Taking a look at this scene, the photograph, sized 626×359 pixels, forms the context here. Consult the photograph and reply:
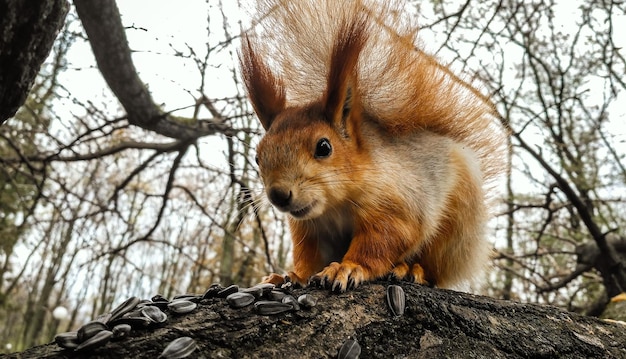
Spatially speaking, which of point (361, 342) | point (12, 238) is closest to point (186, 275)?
point (12, 238)

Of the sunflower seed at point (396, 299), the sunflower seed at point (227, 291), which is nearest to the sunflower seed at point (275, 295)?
the sunflower seed at point (227, 291)

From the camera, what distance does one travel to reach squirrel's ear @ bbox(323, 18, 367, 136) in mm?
1847

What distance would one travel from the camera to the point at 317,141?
75.2 inches

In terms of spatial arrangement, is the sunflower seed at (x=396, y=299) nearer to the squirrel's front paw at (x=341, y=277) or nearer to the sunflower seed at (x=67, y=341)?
the squirrel's front paw at (x=341, y=277)

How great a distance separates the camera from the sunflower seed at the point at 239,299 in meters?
1.37

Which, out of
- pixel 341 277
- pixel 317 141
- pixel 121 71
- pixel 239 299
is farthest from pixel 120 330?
pixel 121 71

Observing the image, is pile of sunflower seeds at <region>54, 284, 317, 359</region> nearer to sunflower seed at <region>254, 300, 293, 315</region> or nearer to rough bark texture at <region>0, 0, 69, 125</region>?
sunflower seed at <region>254, 300, 293, 315</region>

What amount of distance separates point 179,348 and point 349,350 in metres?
0.45

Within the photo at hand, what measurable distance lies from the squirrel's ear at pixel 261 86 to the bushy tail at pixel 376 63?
7 centimetres

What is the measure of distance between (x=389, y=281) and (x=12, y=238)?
13.6ft

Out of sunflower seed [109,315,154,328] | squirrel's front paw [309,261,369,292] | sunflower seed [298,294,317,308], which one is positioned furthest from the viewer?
squirrel's front paw [309,261,369,292]

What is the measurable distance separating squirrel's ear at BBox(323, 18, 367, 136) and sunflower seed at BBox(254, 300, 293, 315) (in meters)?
0.85

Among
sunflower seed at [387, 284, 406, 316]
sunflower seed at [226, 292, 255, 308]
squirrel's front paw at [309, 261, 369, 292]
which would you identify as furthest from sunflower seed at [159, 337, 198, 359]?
sunflower seed at [387, 284, 406, 316]

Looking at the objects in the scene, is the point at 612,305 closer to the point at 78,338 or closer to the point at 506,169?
the point at 506,169
